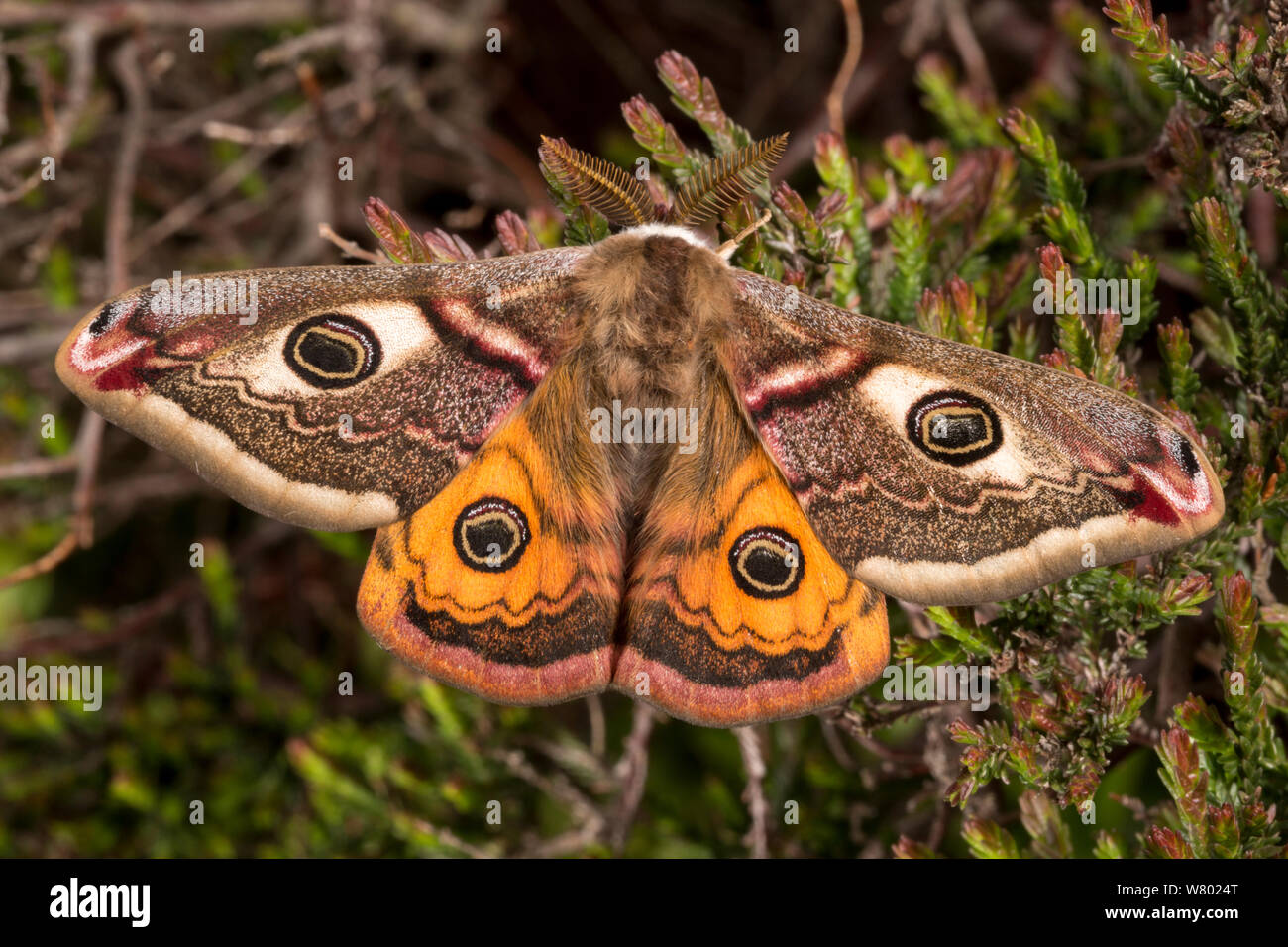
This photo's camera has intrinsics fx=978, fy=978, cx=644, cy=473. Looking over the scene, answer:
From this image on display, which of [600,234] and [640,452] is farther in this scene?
[600,234]

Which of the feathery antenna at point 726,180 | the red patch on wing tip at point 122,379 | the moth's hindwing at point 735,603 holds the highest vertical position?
the feathery antenna at point 726,180

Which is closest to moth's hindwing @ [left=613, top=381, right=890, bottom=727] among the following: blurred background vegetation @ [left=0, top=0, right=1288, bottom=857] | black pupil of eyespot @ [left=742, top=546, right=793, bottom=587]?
black pupil of eyespot @ [left=742, top=546, right=793, bottom=587]

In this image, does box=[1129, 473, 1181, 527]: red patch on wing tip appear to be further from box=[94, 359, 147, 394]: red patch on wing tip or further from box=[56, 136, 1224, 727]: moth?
box=[94, 359, 147, 394]: red patch on wing tip

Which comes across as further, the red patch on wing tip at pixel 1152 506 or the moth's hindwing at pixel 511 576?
the moth's hindwing at pixel 511 576

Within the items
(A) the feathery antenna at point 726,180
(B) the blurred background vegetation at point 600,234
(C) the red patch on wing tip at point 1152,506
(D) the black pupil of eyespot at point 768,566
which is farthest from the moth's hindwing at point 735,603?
(C) the red patch on wing tip at point 1152,506

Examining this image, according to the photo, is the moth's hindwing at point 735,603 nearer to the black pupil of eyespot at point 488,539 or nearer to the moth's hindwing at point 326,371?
the black pupil of eyespot at point 488,539

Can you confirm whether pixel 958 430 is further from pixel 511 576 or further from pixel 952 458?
pixel 511 576

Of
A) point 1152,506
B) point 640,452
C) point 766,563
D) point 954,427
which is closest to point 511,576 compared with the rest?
point 640,452
